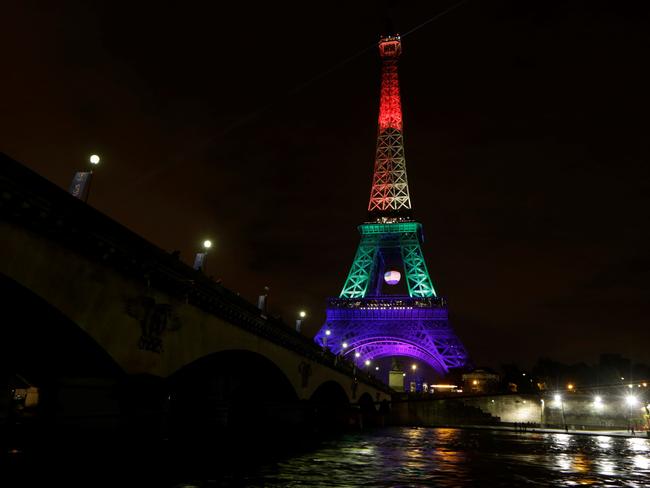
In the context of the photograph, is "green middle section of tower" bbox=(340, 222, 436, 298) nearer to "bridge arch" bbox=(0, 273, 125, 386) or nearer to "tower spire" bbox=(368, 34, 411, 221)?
"tower spire" bbox=(368, 34, 411, 221)

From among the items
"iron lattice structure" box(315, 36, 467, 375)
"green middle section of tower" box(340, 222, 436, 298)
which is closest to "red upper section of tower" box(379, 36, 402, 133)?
"iron lattice structure" box(315, 36, 467, 375)

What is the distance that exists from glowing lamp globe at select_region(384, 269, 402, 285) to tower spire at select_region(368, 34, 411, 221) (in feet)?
80.0

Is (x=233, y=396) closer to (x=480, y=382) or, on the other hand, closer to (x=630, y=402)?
(x=630, y=402)

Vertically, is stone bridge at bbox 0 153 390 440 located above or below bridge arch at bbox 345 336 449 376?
below

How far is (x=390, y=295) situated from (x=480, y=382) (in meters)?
26.5

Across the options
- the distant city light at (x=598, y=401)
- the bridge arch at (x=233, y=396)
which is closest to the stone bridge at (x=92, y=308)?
the bridge arch at (x=233, y=396)

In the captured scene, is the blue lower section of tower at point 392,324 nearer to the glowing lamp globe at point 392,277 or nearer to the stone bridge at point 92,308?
the glowing lamp globe at point 392,277

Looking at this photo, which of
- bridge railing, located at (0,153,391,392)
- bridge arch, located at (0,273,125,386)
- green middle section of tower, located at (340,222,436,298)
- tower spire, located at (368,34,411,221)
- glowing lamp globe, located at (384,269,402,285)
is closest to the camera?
bridge railing, located at (0,153,391,392)

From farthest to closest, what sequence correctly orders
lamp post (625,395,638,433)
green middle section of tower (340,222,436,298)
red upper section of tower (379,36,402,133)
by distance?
red upper section of tower (379,36,402,133) → green middle section of tower (340,222,436,298) → lamp post (625,395,638,433)

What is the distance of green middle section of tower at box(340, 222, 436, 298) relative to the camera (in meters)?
84.9

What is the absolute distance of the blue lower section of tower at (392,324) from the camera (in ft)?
254

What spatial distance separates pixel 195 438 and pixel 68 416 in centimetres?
1452

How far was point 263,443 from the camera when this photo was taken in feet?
84.6

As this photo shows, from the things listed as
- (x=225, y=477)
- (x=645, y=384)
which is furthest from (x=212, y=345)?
(x=645, y=384)
